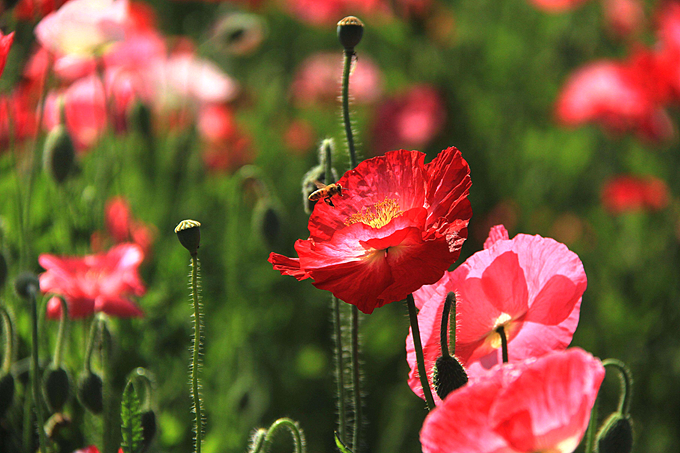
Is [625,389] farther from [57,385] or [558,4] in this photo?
[558,4]

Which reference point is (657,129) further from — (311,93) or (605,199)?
(311,93)

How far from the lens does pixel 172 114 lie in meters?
1.91

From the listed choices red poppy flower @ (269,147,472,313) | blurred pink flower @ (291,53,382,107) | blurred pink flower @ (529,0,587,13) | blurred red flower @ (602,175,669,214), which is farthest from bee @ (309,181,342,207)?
blurred pink flower @ (529,0,587,13)

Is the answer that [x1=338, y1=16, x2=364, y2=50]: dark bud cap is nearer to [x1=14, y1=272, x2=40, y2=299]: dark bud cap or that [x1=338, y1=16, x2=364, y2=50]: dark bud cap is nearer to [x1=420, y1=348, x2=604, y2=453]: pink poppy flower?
[x1=420, y1=348, x2=604, y2=453]: pink poppy flower

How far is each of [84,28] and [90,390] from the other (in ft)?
2.01

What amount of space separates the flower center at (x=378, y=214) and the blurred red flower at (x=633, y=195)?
1533mm

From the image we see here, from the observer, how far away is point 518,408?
1.22 ft

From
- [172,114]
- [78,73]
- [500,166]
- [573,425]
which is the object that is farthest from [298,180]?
[573,425]

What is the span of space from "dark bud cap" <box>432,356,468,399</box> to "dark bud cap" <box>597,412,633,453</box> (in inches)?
6.7

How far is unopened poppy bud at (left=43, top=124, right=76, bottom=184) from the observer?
98 cm

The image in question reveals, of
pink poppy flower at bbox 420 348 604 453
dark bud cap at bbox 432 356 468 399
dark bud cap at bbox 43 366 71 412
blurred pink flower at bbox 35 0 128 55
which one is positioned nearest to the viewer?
pink poppy flower at bbox 420 348 604 453

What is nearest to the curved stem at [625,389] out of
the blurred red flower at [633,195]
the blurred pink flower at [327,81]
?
the blurred red flower at [633,195]

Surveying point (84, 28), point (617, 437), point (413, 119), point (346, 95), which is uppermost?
point (413, 119)

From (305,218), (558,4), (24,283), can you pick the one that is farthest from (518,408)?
(558,4)
